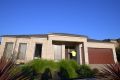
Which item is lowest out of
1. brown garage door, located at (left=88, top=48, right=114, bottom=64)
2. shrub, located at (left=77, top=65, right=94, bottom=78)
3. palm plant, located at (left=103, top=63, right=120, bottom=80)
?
shrub, located at (left=77, top=65, right=94, bottom=78)

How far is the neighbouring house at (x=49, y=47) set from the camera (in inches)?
872

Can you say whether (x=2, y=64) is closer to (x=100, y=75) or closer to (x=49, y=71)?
(x=100, y=75)

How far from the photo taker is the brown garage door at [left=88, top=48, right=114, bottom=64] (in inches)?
1011

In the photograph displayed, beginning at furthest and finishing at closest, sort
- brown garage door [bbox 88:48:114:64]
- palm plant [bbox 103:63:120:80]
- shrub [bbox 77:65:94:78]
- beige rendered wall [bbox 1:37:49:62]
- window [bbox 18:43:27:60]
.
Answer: brown garage door [bbox 88:48:114:64], window [bbox 18:43:27:60], beige rendered wall [bbox 1:37:49:62], shrub [bbox 77:65:94:78], palm plant [bbox 103:63:120:80]

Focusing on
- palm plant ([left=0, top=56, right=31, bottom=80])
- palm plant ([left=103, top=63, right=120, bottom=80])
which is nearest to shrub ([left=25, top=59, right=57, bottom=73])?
palm plant ([left=103, top=63, right=120, bottom=80])

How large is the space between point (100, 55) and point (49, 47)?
9569 mm

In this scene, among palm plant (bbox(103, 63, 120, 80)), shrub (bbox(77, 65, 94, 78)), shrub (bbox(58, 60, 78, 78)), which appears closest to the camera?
palm plant (bbox(103, 63, 120, 80))

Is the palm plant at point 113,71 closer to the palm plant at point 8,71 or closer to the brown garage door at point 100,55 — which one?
the palm plant at point 8,71

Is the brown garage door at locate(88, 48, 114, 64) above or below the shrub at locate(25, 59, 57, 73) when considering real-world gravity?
above

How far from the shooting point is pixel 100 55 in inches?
1041

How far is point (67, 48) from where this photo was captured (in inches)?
1012

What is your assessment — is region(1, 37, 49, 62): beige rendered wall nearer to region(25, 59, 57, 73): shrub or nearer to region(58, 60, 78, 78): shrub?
region(25, 59, 57, 73): shrub

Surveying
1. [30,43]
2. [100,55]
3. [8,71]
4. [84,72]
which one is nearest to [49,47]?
[30,43]

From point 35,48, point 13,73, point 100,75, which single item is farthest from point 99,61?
point 13,73
